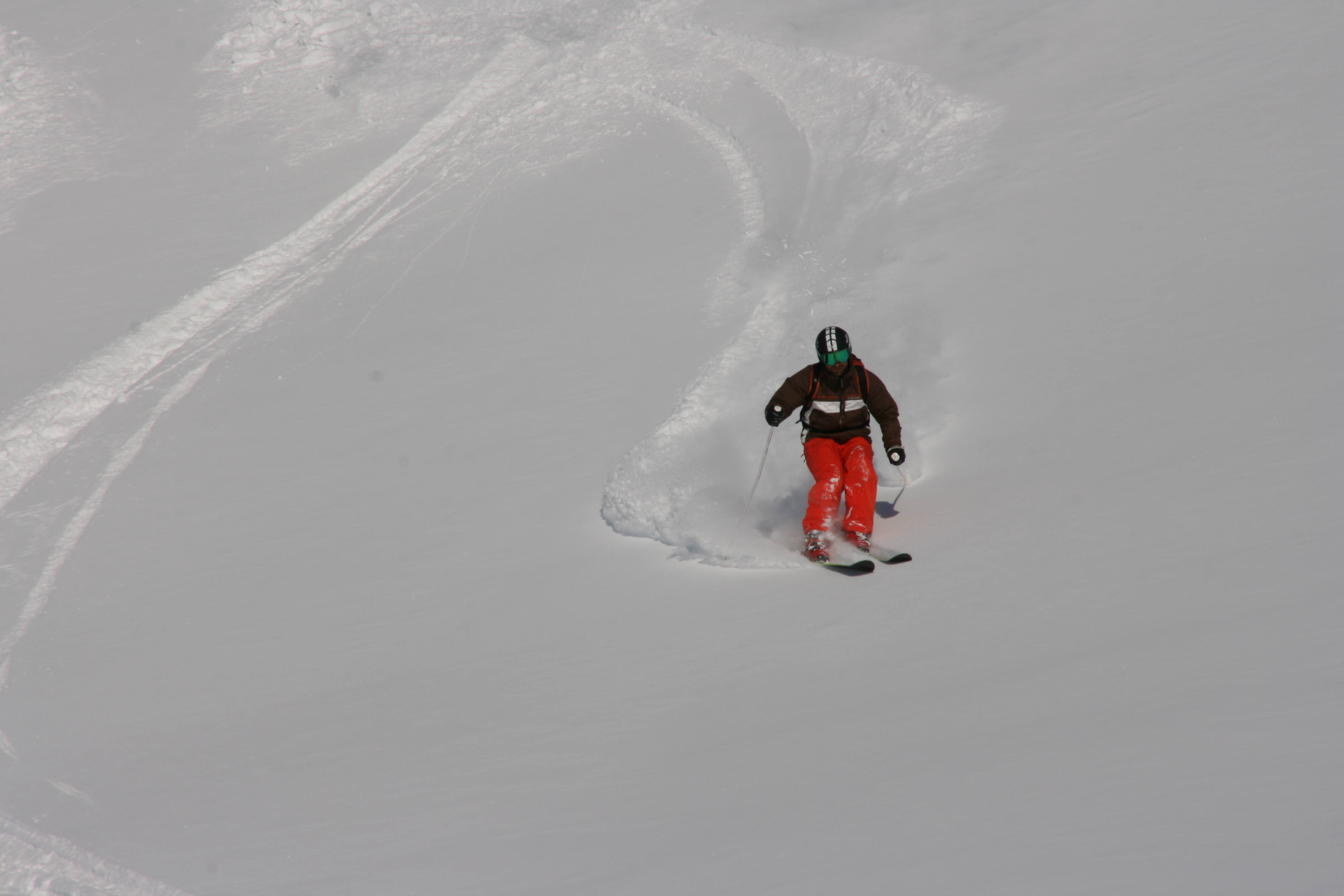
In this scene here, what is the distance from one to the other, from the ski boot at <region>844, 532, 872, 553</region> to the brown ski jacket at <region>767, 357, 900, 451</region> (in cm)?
71

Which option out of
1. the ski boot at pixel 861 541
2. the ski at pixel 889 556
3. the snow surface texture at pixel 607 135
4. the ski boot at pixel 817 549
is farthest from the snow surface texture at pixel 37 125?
the ski at pixel 889 556

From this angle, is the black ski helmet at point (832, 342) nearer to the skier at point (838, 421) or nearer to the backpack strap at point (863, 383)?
the skier at point (838, 421)

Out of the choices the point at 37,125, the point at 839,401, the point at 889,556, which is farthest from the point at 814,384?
the point at 37,125

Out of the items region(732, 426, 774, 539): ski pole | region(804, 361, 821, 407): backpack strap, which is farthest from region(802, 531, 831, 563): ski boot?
region(804, 361, 821, 407): backpack strap

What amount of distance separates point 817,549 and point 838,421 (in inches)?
36.0

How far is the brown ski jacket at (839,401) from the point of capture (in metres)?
5.50

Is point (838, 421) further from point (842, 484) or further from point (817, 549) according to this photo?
point (817, 549)

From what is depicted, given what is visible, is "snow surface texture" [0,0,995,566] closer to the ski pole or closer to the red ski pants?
the ski pole

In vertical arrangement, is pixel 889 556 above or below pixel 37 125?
below

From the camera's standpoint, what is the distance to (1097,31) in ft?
34.8

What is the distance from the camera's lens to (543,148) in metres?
11.5

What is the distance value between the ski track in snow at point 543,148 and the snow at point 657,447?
68 mm

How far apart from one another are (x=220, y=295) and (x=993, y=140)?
27.4 ft

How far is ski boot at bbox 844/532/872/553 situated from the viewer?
499 cm
